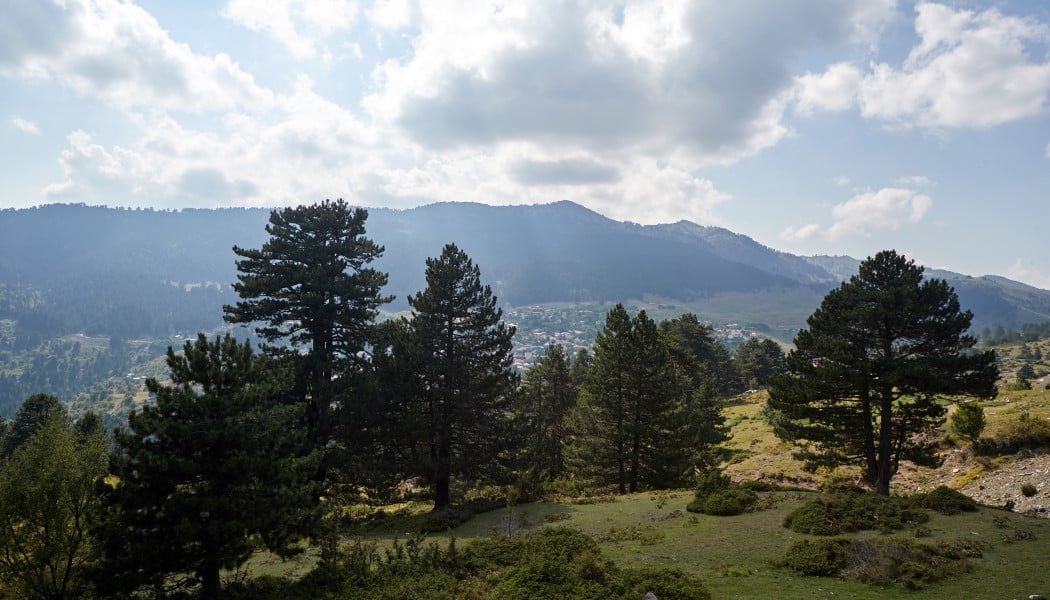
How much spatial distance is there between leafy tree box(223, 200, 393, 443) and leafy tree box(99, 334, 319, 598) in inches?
494

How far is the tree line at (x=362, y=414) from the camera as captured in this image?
43.6ft

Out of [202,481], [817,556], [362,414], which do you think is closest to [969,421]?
[817,556]

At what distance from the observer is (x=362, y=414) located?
26.3 m

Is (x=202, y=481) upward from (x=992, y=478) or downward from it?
upward

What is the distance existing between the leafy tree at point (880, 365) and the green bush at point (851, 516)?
247 inches

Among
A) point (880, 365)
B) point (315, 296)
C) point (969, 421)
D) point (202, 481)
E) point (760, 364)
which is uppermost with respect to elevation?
point (315, 296)

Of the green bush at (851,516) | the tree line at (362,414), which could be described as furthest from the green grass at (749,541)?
the tree line at (362,414)

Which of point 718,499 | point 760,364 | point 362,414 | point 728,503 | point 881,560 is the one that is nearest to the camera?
point 881,560

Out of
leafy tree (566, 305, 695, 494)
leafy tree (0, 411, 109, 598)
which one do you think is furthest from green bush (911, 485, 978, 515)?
leafy tree (0, 411, 109, 598)

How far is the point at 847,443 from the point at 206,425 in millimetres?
27911

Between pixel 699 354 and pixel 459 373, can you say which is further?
pixel 699 354

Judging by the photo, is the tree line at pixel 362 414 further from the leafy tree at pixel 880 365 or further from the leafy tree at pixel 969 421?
the leafy tree at pixel 969 421

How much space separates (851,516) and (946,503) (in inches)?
151

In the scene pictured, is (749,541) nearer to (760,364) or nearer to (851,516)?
(851,516)
